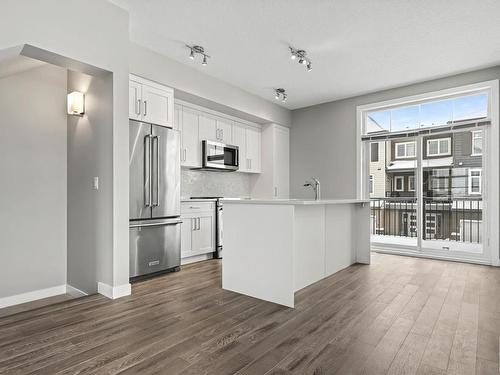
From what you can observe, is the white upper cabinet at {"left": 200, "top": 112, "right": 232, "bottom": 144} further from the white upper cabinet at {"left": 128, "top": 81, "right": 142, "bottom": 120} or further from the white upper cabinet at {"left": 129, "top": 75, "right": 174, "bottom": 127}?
the white upper cabinet at {"left": 128, "top": 81, "right": 142, "bottom": 120}

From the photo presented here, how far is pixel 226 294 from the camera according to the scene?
3.04 meters

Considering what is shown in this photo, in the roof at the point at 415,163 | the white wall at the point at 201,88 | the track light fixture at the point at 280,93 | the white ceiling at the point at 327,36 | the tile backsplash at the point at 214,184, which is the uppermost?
the white ceiling at the point at 327,36

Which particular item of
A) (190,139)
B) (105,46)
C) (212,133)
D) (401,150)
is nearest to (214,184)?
(212,133)

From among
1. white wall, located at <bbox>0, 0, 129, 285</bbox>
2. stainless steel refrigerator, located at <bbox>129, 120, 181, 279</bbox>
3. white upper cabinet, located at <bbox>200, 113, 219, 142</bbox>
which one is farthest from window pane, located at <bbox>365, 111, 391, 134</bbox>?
white wall, located at <bbox>0, 0, 129, 285</bbox>

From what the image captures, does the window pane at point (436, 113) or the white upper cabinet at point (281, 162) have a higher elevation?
the window pane at point (436, 113)

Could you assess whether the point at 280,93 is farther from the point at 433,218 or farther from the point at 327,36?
the point at 433,218

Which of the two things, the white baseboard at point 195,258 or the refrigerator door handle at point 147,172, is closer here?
the refrigerator door handle at point 147,172

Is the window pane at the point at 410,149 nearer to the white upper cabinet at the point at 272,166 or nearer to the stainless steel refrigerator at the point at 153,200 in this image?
the white upper cabinet at the point at 272,166

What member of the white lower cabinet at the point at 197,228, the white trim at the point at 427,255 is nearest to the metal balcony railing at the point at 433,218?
the white trim at the point at 427,255

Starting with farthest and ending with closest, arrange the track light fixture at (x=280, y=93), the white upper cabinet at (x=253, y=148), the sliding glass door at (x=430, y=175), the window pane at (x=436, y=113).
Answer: the white upper cabinet at (x=253, y=148), the track light fixture at (x=280, y=93), the window pane at (x=436, y=113), the sliding glass door at (x=430, y=175)

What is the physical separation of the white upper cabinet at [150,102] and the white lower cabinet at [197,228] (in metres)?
1.23

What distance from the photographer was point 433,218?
492 centimetres

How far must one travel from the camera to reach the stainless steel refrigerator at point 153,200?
11.4ft

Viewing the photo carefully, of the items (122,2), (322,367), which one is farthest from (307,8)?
(322,367)
